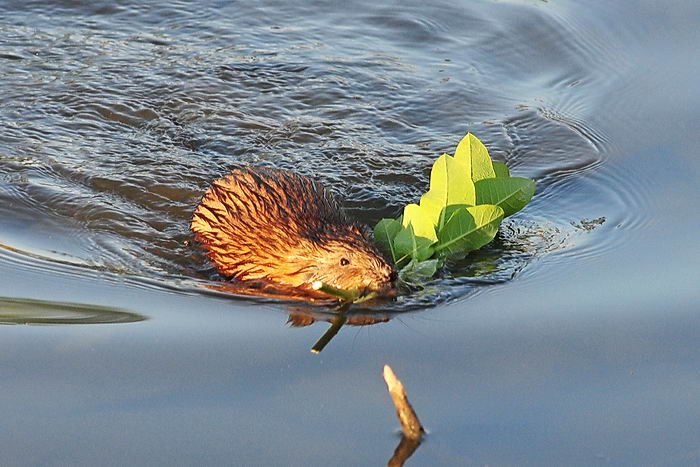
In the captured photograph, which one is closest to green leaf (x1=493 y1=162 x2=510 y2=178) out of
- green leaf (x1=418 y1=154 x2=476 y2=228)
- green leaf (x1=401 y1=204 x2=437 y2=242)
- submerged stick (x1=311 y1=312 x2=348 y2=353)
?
green leaf (x1=418 y1=154 x2=476 y2=228)

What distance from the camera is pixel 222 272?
553cm

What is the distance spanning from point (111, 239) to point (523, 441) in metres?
2.88

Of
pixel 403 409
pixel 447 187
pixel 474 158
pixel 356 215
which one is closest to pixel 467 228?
pixel 447 187

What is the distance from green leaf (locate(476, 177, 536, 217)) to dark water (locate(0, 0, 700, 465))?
26 centimetres

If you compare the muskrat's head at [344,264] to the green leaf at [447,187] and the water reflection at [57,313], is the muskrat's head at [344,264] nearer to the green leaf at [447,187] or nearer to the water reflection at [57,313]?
the green leaf at [447,187]

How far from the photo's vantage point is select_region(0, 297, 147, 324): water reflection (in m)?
4.65

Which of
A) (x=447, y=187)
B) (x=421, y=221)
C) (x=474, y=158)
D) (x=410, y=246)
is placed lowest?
(x=410, y=246)

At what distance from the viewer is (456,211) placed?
5348 mm

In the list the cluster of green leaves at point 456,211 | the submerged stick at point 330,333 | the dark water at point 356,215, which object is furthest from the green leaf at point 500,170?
the submerged stick at point 330,333

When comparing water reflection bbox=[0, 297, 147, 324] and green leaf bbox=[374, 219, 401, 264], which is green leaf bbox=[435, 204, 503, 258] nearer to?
green leaf bbox=[374, 219, 401, 264]

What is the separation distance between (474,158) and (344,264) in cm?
90

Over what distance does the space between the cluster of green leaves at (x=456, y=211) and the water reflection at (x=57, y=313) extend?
1428mm

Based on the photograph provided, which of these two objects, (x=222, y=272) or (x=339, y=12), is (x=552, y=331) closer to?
(x=222, y=272)

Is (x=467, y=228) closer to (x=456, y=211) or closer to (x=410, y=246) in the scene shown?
(x=456, y=211)
